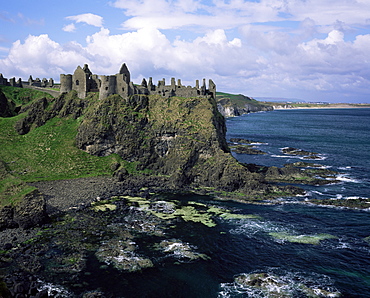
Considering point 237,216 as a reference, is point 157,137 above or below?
above

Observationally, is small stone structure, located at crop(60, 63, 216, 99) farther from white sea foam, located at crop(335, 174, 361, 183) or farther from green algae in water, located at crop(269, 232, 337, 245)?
green algae in water, located at crop(269, 232, 337, 245)

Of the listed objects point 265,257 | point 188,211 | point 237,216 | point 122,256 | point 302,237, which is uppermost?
point 188,211

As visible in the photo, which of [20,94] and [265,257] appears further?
[20,94]

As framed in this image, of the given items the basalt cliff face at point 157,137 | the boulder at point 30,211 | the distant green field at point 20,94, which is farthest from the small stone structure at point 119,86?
the boulder at point 30,211

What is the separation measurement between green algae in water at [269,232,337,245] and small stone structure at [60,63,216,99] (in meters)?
59.6

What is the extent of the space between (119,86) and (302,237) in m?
76.1

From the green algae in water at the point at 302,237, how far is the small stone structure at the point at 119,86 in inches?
2347

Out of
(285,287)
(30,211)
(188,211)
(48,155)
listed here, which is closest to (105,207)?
(30,211)

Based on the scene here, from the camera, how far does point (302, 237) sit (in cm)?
5659

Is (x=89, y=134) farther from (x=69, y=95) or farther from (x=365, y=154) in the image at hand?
(x=365, y=154)

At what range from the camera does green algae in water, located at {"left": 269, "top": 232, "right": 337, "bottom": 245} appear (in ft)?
180

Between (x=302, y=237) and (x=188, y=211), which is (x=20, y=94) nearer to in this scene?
(x=188, y=211)

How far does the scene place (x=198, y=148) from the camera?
9606 centimetres

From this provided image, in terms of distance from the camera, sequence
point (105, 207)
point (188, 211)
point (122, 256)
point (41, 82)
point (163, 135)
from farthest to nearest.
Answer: point (41, 82), point (163, 135), point (105, 207), point (188, 211), point (122, 256)
